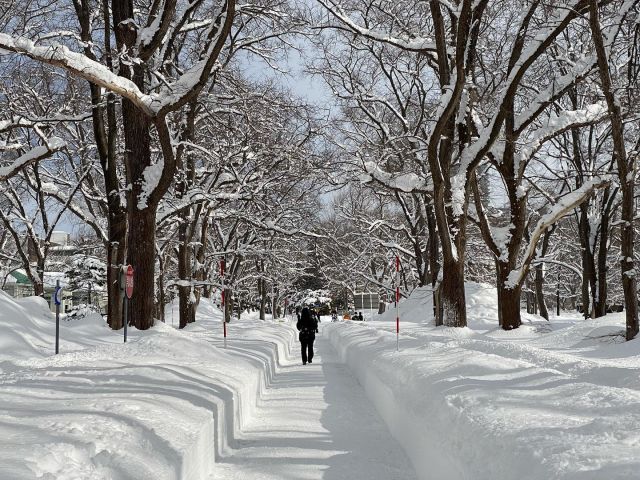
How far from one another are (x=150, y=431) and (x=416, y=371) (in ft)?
13.2

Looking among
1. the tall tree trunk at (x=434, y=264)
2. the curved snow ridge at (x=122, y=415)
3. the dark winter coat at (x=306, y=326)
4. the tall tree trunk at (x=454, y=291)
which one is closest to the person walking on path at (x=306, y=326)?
the dark winter coat at (x=306, y=326)

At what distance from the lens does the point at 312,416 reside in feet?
28.5

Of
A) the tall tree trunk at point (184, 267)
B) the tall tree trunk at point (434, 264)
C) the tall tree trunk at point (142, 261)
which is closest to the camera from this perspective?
the tall tree trunk at point (142, 261)

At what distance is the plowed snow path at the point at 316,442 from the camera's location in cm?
591

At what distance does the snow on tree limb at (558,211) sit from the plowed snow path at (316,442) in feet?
24.4

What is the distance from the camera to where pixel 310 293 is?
257 ft

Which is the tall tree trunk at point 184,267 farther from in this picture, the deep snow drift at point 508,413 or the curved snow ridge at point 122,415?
the deep snow drift at point 508,413

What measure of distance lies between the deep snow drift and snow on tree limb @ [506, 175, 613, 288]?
19.9 feet

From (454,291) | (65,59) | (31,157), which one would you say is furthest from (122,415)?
(454,291)

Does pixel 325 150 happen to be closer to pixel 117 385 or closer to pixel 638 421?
pixel 117 385

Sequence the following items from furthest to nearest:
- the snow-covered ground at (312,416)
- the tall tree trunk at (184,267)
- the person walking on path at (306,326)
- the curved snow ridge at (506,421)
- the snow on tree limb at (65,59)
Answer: the tall tree trunk at (184,267), the person walking on path at (306,326), the snow on tree limb at (65,59), the snow-covered ground at (312,416), the curved snow ridge at (506,421)

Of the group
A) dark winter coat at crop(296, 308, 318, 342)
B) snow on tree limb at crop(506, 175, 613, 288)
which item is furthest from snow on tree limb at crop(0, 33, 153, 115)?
snow on tree limb at crop(506, 175, 613, 288)

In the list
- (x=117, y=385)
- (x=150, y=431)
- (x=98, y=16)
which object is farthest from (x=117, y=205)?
(x=150, y=431)

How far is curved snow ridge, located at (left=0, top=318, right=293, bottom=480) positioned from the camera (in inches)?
150
